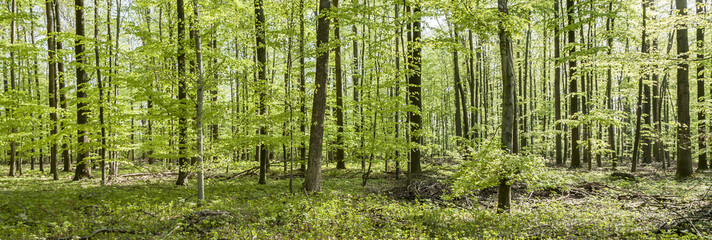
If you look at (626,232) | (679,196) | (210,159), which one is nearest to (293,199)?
(210,159)

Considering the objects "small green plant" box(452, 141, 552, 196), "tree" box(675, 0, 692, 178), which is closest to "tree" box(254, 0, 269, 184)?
"small green plant" box(452, 141, 552, 196)

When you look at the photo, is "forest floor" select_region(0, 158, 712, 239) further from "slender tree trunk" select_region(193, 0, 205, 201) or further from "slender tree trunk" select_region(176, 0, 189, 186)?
"slender tree trunk" select_region(176, 0, 189, 186)

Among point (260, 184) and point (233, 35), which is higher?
point (233, 35)

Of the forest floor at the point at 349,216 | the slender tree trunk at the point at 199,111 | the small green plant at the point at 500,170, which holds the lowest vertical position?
the forest floor at the point at 349,216

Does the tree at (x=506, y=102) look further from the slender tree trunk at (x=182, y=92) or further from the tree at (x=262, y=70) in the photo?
the slender tree trunk at (x=182, y=92)

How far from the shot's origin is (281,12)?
10484mm

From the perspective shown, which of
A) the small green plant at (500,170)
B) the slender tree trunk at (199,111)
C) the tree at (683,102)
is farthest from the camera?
the tree at (683,102)

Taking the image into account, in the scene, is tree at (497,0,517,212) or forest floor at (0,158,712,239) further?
tree at (497,0,517,212)

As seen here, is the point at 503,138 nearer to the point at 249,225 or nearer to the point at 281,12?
the point at 249,225

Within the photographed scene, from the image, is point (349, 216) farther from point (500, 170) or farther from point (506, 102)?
point (506, 102)

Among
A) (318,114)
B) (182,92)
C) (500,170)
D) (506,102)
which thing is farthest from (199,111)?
(506,102)

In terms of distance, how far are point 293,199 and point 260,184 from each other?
4.01 meters

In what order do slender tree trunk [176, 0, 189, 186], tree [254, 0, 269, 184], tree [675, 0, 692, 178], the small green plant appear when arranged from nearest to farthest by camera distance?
the small green plant
slender tree trunk [176, 0, 189, 186]
tree [254, 0, 269, 184]
tree [675, 0, 692, 178]

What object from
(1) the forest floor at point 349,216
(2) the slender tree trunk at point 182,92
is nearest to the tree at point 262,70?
(2) the slender tree trunk at point 182,92
